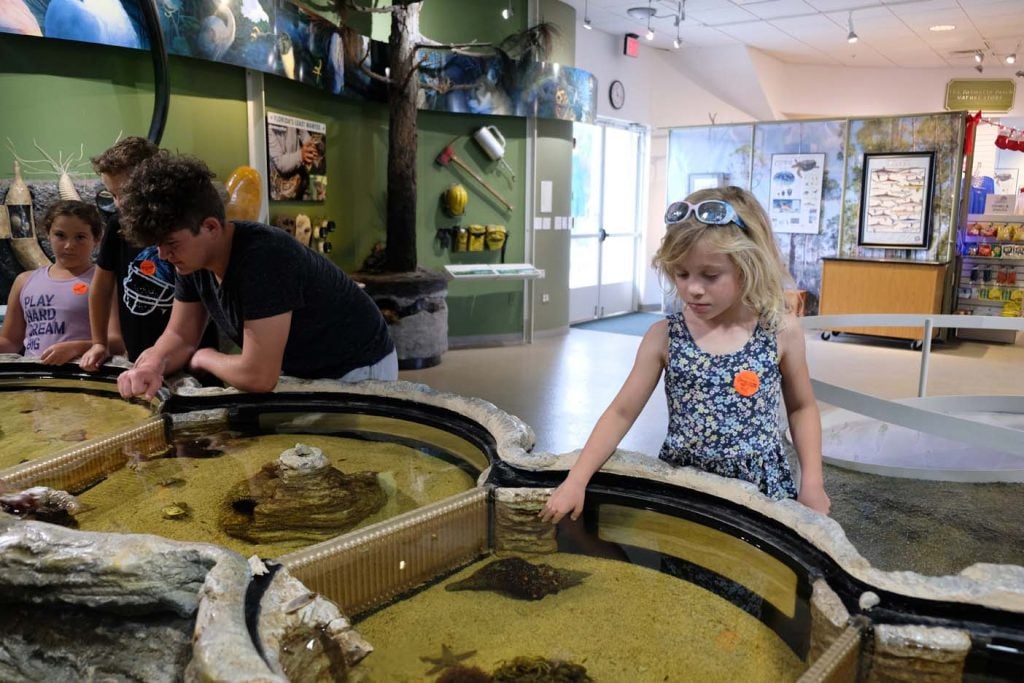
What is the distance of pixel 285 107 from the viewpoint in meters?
6.05

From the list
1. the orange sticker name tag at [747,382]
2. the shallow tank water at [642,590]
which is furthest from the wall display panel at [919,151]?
the shallow tank water at [642,590]

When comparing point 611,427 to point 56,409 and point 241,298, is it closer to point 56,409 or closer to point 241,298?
point 241,298

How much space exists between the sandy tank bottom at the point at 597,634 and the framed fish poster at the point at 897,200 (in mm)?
8532

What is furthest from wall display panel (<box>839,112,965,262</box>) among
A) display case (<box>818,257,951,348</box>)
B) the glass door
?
the glass door

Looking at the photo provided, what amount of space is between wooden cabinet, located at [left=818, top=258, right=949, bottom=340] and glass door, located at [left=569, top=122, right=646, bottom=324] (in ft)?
9.92

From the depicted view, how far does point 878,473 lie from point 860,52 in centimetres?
899

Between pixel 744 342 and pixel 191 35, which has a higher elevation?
pixel 191 35

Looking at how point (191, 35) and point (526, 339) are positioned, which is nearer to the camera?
point (191, 35)

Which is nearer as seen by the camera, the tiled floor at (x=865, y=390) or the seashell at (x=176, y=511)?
the seashell at (x=176, y=511)

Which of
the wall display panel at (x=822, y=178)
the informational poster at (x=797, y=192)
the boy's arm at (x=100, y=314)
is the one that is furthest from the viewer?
the informational poster at (x=797, y=192)

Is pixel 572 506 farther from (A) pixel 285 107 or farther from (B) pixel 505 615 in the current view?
(A) pixel 285 107

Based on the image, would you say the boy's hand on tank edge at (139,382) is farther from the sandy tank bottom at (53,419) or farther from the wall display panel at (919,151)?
the wall display panel at (919,151)

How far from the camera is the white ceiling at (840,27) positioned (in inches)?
335

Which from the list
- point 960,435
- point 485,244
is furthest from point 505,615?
point 485,244
